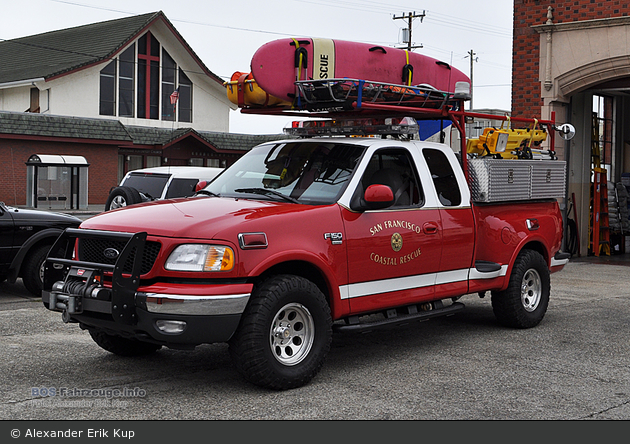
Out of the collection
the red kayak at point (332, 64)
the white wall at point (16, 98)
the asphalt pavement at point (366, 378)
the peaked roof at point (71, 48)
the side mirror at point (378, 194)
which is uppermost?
the peaked roof at point (71, 48)

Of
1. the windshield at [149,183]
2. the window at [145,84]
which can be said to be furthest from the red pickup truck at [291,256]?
the window at [145,84]

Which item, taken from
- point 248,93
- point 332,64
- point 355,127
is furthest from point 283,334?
point 332,64

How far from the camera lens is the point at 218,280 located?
18.1 feet

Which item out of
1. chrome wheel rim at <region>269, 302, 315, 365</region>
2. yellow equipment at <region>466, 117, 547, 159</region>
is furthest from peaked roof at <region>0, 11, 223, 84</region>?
chrome wheel rim at <region>269, 302, 315, 365</region>

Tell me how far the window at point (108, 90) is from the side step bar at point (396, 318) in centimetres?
3472

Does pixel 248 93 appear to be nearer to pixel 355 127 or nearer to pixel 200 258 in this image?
pixel 355 127

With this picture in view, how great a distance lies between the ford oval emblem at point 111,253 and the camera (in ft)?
19.0

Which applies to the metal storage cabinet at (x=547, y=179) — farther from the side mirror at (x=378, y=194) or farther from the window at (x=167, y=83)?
the window at (x=167, y=83)

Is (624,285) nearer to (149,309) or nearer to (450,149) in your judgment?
(450,149)

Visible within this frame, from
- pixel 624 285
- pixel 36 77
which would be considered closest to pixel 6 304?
pixel 624 285

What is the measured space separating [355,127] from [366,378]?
257 centimetres

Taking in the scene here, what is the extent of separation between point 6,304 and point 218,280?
18.1 feet

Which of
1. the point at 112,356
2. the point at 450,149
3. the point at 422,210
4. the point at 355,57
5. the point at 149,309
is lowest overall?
the point at 112,356

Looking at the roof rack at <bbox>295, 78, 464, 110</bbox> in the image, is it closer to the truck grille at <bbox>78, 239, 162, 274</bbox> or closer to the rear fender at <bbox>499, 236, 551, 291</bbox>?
the rear fender at <bbox>499, 236, 551, 291</bbox>
